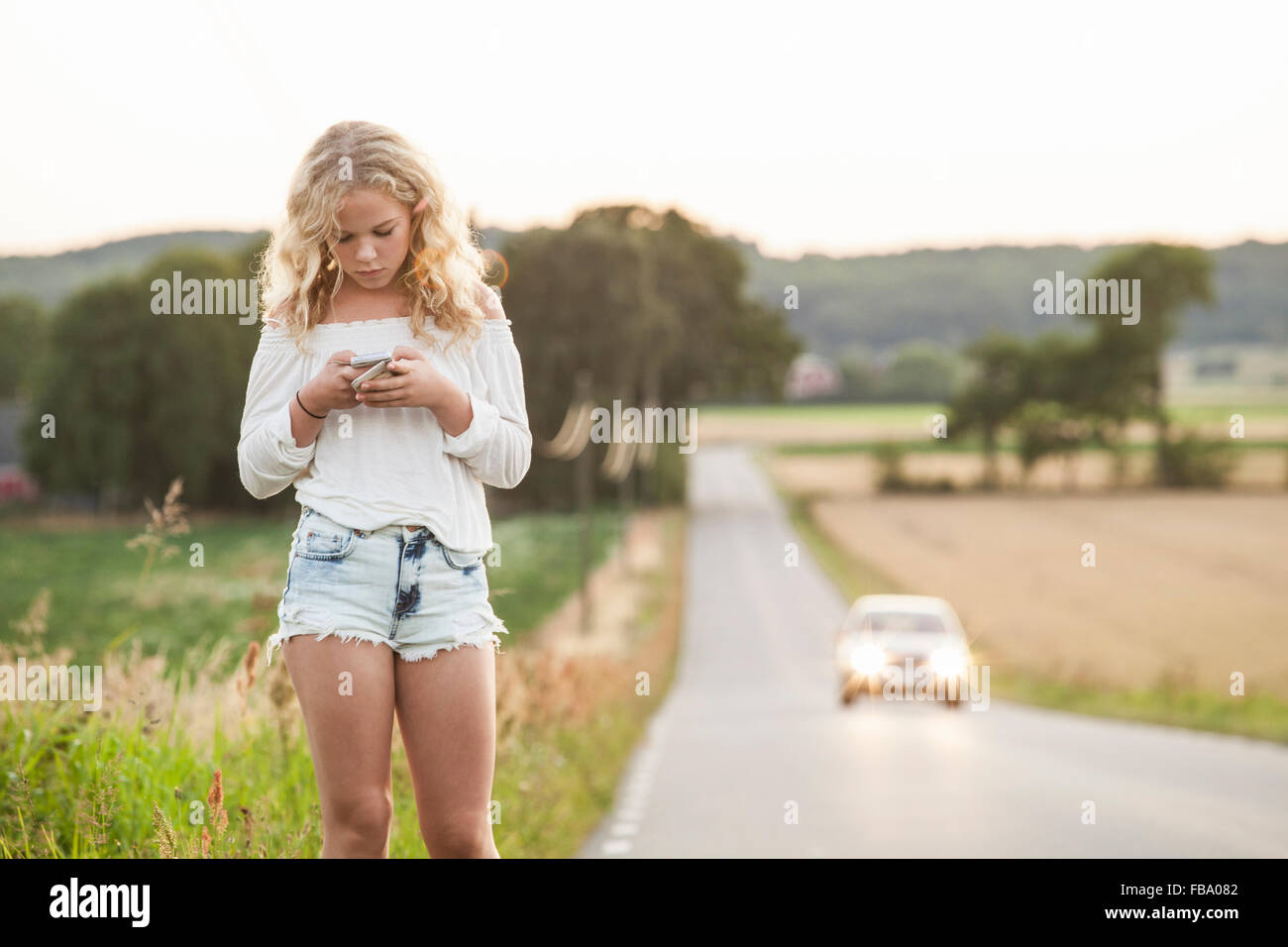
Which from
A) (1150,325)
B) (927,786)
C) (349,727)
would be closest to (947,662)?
(927,786)

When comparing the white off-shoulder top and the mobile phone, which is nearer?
the mobile phone

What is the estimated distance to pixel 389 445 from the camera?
298 centimetres

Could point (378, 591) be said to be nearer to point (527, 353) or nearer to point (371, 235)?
point (371, 235)

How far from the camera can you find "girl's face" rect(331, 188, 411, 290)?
3.00 m

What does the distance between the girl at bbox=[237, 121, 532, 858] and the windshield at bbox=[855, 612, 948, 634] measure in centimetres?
1984

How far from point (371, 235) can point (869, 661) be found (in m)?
19.7

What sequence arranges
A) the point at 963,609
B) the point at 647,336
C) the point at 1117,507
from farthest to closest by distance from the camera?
the point at 1117,507
the point at 647,336
the point at 963,609

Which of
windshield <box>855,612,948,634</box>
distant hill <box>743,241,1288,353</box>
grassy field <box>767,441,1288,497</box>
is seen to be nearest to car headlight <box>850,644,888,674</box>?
windshield <box>855,612,948,634</box>

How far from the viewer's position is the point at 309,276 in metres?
3.04

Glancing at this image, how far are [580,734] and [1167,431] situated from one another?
8271cm

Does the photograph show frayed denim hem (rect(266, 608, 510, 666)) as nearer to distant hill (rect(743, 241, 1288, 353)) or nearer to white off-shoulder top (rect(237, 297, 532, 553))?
white off-shoulder top (rect(237, 297, 532, 553))

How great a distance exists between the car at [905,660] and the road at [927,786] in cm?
38
